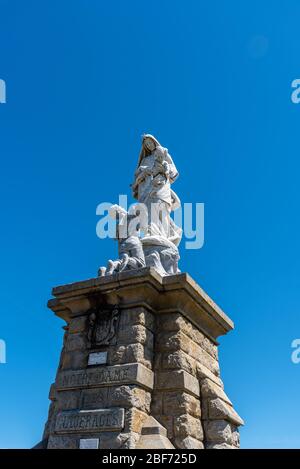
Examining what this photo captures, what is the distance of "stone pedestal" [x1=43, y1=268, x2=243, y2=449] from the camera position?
458 centimetres

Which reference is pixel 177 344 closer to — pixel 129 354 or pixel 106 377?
pixel 129 354

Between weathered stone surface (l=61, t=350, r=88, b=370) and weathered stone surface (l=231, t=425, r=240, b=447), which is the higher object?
weathered stone surface (l=61, t=350, r=88, b=370)

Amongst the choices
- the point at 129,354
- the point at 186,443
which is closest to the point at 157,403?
the point at 186,443

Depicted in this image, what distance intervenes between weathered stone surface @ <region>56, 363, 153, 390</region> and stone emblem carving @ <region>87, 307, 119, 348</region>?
1.14 feet

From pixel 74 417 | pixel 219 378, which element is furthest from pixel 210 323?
pixel 74 417

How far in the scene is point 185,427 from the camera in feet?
15.2

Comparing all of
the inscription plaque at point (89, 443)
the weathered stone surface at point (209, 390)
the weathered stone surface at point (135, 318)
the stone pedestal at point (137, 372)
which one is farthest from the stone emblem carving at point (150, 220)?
the inscription plaque at point (89, 443)

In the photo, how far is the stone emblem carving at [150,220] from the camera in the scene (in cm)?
591

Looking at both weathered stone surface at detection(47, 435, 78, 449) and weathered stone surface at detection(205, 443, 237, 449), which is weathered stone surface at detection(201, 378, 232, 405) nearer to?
weathered stone surface at detection(205, 443, 237, 449)

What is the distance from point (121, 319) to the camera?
526 centimetres

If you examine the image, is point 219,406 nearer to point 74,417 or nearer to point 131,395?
point 131,395

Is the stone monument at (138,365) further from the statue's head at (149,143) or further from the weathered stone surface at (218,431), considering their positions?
the statue's head at (149,143)

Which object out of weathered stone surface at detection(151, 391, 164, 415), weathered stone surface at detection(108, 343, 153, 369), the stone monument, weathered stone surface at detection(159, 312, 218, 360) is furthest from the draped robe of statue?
weathered stone surface at detection(151, 391, 164, 415)
